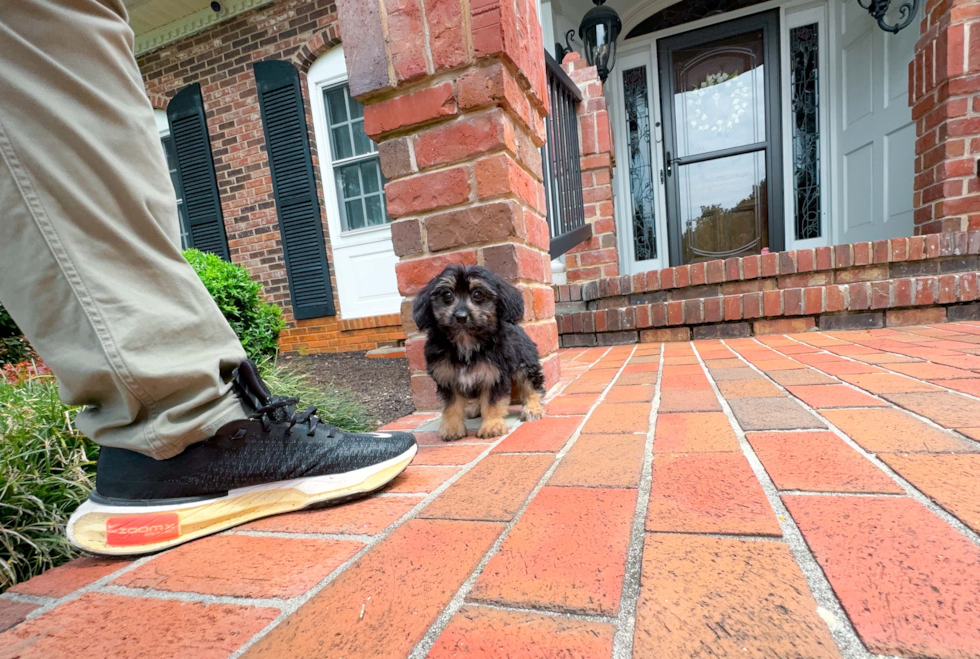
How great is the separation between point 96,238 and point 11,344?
10.4ft

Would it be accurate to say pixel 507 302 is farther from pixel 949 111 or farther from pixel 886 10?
pixel 886 10

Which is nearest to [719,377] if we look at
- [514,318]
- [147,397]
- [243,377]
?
[514,318]

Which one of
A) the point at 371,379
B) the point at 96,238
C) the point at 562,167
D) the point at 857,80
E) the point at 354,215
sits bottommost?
the point at 371,379

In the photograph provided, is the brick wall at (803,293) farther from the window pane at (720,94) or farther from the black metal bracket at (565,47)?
the black metal bracket at (565,47)

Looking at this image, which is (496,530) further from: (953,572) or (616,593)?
(953,572)

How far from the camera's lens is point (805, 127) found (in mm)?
5418

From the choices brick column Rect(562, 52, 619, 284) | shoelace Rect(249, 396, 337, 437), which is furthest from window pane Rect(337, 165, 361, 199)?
shoelace Rect(249, 396, 337, 437)

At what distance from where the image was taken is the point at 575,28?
555cm

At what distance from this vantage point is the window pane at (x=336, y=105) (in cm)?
602

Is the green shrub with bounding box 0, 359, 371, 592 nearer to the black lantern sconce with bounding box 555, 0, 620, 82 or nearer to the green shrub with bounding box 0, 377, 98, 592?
the green shrub with bounding box 0, 377, 98, 592

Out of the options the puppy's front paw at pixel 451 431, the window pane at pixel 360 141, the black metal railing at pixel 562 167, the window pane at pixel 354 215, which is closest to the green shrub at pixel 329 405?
the puppy's front paw at pixel 451 431

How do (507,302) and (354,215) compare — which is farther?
(354,215)

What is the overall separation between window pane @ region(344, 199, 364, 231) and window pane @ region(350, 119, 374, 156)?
0.69 metres

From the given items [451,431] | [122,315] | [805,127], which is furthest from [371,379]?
[805,127]
